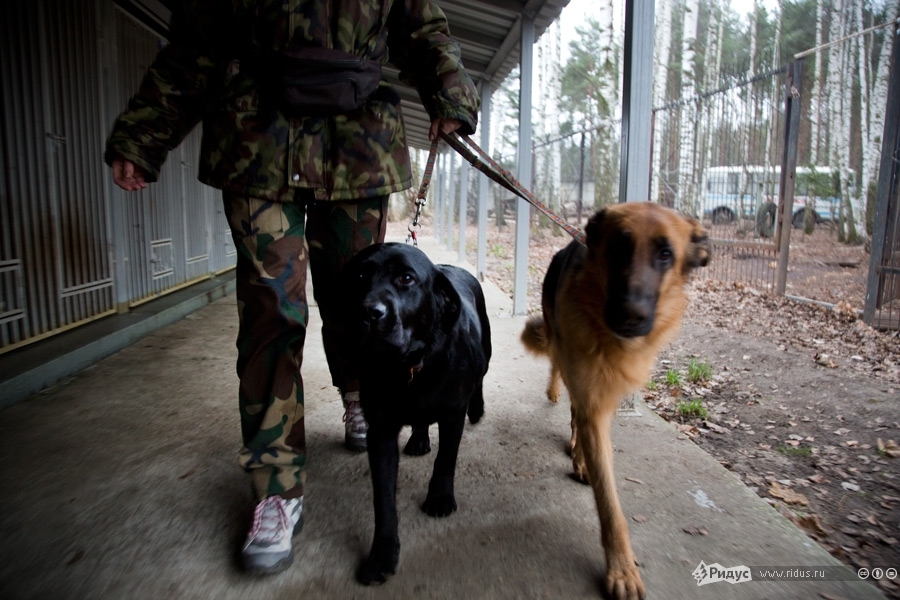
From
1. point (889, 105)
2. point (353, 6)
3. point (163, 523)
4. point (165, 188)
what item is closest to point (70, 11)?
point (165, 188)

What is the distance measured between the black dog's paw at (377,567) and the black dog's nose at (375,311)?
77 cm

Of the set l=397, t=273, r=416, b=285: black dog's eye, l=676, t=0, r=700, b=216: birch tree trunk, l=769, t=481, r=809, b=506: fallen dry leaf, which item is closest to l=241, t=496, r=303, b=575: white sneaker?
l=397, t=273, r=416, b=285: black dog's eye

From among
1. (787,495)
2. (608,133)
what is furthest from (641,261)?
(608,133)

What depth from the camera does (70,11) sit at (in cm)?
412

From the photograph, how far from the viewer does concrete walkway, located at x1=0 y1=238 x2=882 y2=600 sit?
5.65 feet

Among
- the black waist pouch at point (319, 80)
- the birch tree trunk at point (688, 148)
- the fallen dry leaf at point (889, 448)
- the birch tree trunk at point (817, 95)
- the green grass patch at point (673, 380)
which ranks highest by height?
the birch tree trunk at point (817, 95)

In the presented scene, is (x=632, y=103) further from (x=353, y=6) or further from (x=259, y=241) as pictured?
(x=259, y=241)

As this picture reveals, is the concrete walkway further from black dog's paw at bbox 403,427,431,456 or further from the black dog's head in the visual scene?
the black dog's head

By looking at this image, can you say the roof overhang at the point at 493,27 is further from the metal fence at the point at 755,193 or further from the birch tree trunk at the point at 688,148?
the birch tree trunk at the point at 688,148

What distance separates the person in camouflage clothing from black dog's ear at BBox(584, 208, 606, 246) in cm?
66

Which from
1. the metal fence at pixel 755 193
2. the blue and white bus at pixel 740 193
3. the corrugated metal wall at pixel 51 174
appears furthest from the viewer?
the blue and white bus at pixel 740 193

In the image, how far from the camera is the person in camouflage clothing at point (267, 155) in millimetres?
1921

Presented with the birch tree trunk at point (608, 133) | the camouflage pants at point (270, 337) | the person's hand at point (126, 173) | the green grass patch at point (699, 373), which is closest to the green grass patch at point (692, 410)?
the green grass patch at point (699, 373)

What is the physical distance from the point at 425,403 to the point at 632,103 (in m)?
2.22
